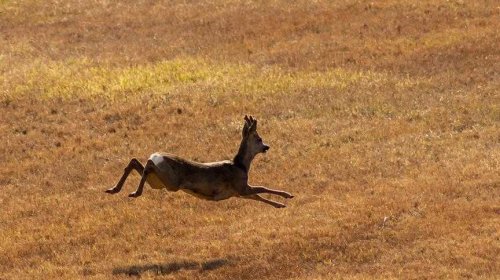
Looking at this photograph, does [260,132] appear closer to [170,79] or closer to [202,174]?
[170,79]

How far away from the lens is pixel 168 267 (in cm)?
2177

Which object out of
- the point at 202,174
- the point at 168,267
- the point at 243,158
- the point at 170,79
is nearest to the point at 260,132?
the point at 170,79

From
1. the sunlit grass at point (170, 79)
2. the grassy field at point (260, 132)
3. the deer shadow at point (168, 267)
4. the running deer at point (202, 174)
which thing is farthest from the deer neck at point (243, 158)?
the sunlit grass at point (170, 79)

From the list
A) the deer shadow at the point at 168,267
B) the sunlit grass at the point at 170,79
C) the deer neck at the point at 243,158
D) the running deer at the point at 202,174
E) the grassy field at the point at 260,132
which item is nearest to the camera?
the running deer at the point at 202,174

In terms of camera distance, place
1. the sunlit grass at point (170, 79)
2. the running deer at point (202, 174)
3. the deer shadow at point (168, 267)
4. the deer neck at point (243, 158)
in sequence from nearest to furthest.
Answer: the running deer at point (202, 174) < the deer shadow at point (168, 267) < the deer neck at point (243, 158) < the sunlit grass at point (170, 79)

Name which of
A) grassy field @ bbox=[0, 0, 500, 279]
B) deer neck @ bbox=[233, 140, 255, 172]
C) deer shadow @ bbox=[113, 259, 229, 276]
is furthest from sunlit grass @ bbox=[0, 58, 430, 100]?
deer shadow @ bbox=[113, 259, 229, 276]

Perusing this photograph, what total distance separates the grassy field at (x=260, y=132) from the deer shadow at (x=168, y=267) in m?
0.06

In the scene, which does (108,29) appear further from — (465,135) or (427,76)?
(465,135)

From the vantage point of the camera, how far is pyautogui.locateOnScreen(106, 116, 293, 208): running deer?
21.2 metres

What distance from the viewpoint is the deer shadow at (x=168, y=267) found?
21484 millimetres

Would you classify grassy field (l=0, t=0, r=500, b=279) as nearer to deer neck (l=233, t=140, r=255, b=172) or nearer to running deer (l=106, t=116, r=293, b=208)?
running deer (l=106, t=116, r=293, b=208)

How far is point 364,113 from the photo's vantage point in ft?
113

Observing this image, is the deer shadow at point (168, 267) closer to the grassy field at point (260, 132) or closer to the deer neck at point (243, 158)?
the grassy field at point (260, 132)

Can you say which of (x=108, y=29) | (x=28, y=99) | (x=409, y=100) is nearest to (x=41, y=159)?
(x=28, y=99)
